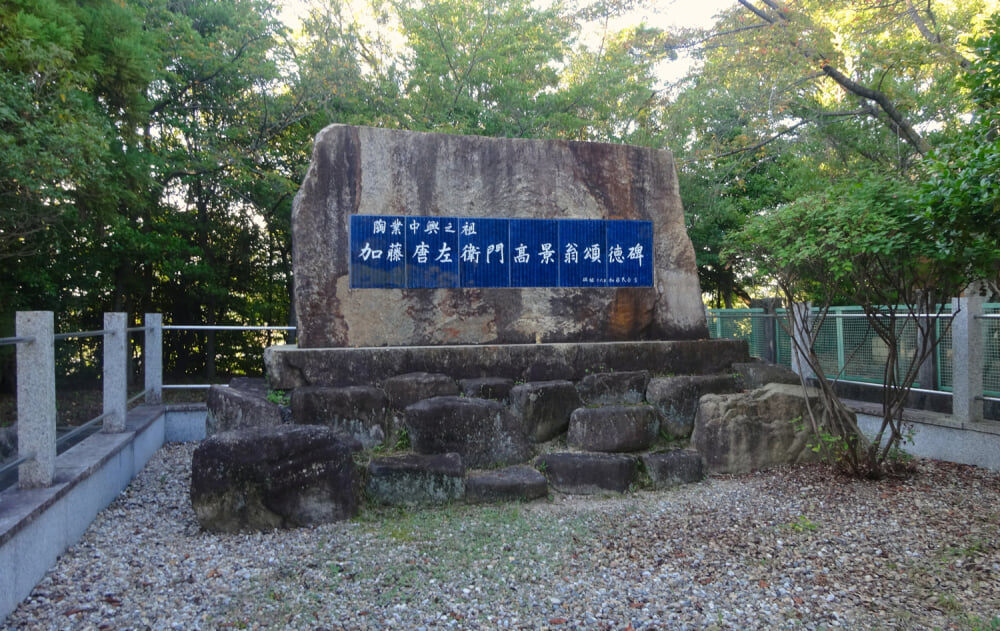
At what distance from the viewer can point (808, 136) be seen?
9859 millimetres

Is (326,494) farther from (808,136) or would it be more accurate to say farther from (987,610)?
(808,136)

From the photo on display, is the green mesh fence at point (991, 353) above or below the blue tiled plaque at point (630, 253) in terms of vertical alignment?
below

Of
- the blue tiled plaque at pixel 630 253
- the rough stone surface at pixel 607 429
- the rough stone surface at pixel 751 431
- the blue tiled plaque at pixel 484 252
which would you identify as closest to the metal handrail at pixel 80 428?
the blue tiled plaque at pixel 484 252

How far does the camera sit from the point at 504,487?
428 centimetres

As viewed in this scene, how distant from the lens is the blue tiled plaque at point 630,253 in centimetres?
559

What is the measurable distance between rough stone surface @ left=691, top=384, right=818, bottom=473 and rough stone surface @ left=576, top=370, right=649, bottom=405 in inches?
20.7

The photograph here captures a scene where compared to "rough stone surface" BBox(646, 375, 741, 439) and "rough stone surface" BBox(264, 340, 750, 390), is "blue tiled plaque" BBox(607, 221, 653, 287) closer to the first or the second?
"rough stone surface" BBox(264, 340, 750, 390)

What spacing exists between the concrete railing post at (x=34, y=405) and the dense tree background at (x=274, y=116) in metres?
2.23

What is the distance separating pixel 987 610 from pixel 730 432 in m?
2.26

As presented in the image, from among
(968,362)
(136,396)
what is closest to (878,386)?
(968,362)

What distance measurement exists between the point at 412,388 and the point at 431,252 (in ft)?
3.91

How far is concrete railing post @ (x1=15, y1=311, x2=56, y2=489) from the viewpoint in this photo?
3.40 m

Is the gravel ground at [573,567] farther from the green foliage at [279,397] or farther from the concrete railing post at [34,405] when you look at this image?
the green foliage at [279,397]

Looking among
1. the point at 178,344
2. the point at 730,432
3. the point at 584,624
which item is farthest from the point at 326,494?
the point at 178,344
